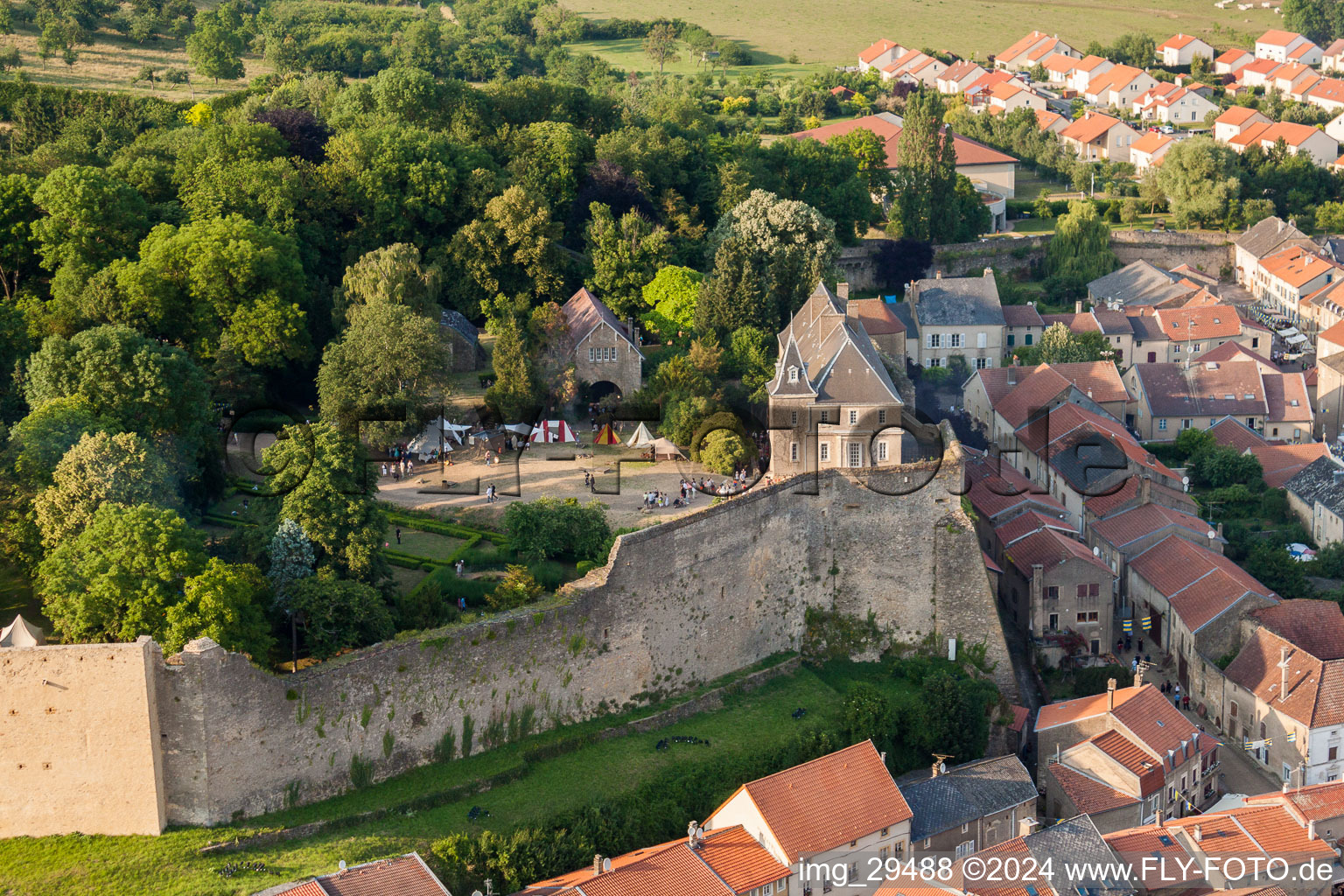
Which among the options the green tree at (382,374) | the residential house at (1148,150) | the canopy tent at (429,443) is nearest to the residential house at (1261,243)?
the residential house at (1148,150)

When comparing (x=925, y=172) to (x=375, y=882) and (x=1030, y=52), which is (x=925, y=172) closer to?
(x=375, y=882)

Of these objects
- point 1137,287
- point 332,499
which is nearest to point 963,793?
point 332,499

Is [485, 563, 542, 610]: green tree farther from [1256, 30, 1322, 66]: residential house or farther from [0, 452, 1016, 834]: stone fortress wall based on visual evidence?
[1256, 30, 1322, 66]: residential house

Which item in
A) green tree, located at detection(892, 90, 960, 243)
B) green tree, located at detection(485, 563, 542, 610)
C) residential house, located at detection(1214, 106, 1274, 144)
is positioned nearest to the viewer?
green tree, located at detection(485, 563, 542, 610)

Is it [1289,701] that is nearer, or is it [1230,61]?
[1289,701]

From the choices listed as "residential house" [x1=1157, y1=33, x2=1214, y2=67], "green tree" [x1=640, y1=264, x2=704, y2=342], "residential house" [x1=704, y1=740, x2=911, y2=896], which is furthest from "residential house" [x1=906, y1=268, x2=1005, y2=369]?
"residential house" [x1=1157, y1=33, x2=1214, y2=67]
